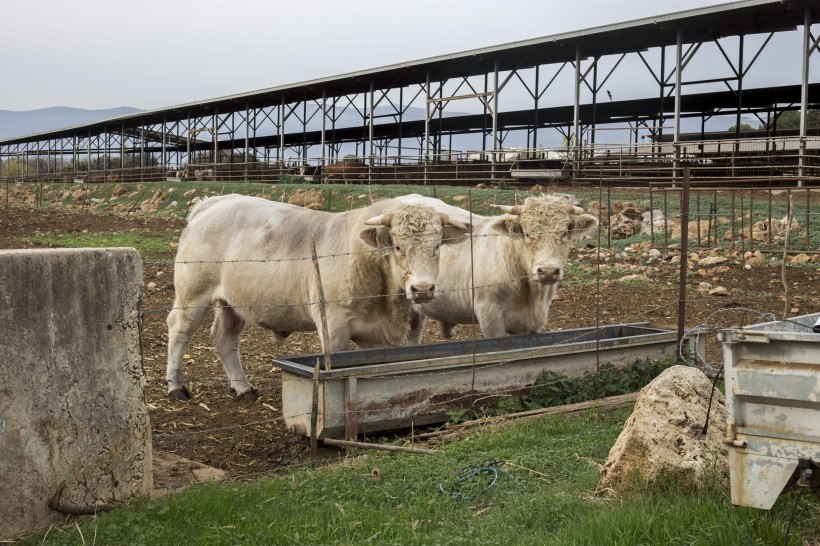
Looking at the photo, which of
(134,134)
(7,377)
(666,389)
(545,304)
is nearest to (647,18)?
(545,304)

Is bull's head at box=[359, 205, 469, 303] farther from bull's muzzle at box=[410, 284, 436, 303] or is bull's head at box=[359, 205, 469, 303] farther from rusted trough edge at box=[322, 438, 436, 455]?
rusted trough edge at box=[322, 438, 436, 455]

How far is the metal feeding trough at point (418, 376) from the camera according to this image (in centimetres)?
612

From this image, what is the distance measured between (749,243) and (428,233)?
11003 millimetres

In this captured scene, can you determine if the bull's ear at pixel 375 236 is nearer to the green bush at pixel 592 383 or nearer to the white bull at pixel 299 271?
the white bull at pixel 299 271

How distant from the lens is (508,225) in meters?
8.03

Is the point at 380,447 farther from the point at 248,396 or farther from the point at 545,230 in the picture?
the point at 545,230

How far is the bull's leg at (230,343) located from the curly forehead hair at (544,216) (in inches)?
115

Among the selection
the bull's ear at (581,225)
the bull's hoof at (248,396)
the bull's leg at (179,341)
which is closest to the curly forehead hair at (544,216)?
the bull's ear at (581,225)

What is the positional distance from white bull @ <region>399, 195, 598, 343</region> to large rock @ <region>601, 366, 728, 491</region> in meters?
2.63

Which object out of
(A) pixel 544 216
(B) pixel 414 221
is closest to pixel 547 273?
(A) pixel 544 216

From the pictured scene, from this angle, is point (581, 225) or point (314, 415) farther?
point (581, 225)

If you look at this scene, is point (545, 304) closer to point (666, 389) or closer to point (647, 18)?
point (666, 389)

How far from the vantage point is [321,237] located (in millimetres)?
7633

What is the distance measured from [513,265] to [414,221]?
1.46 meters
